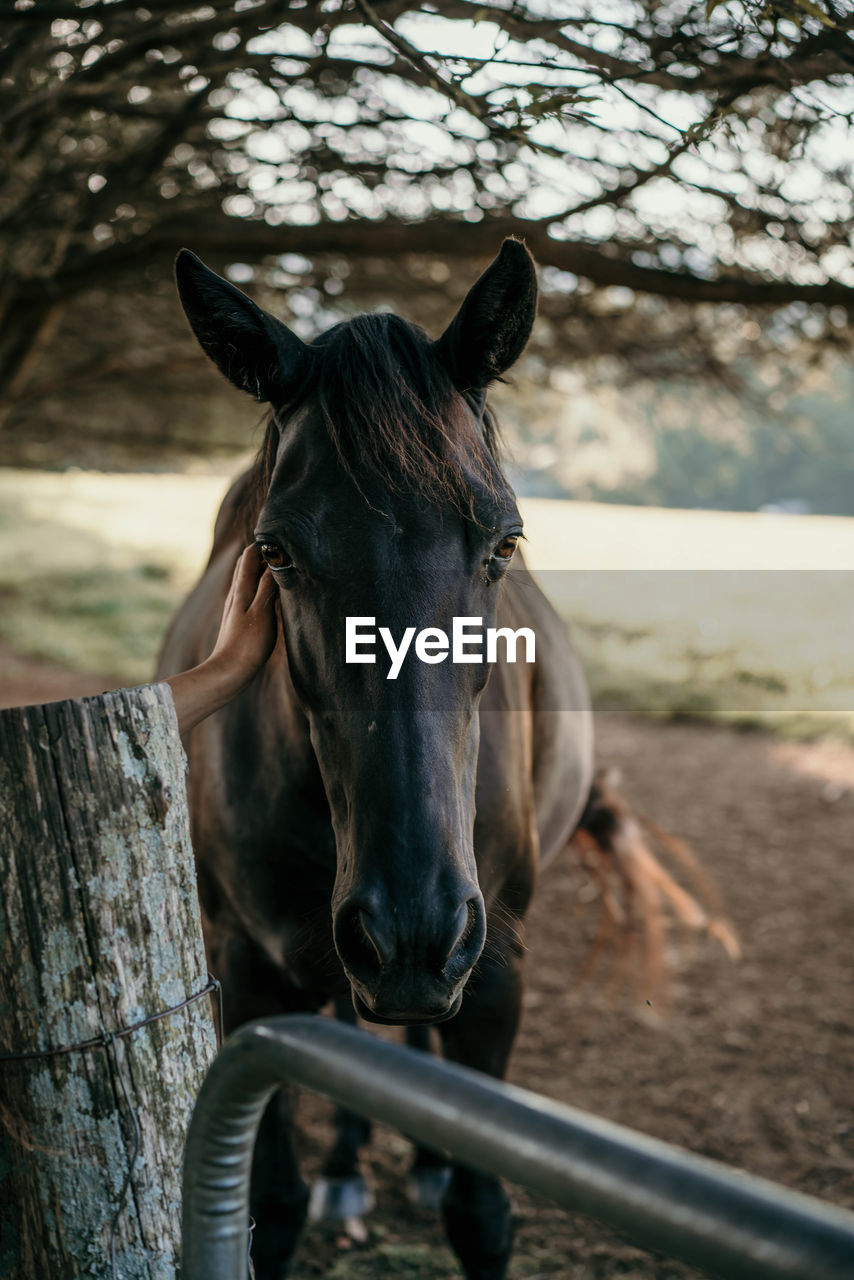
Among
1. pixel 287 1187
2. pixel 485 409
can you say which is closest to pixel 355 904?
pixel 485 409

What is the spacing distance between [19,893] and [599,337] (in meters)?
4.87

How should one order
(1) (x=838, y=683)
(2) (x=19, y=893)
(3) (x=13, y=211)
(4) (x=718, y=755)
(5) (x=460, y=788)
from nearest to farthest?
(2) (x=19, y=893) → (5) (x=460, y=788) → (3) (x=13, y=211) → (4) (x=718, y=755) → (1) (x=838, y=683)

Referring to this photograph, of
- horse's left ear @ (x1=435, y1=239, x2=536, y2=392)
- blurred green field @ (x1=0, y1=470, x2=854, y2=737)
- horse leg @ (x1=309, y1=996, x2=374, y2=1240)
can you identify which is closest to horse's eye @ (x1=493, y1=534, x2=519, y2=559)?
horse's left ear @ (x1=435, y1=239, x2=536, y2=392)

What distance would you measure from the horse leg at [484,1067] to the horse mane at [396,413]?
4.49ft

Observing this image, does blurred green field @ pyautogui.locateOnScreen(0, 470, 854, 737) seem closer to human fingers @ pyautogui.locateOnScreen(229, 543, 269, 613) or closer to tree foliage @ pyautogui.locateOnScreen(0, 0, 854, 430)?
tree foliage @ pyautogui.locateOnScreen(0, 0, 854, 430)

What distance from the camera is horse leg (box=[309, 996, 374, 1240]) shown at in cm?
336

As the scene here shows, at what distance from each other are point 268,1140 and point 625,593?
601 inches

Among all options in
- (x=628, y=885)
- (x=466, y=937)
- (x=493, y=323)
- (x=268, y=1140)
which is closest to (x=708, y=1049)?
(x=628, y=885)

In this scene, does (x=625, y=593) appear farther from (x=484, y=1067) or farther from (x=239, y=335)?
(x=239, y=335)

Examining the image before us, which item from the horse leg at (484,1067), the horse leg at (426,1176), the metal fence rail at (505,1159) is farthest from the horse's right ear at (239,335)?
the horse leg at (426,1176)

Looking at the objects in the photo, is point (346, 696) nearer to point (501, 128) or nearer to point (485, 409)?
point (485, 409)

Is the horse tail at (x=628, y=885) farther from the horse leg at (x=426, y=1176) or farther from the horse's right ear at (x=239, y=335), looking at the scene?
the horse's right ear at (x=239, y=335)

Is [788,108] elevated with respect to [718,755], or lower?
elevated

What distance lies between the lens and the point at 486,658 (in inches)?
72.8
